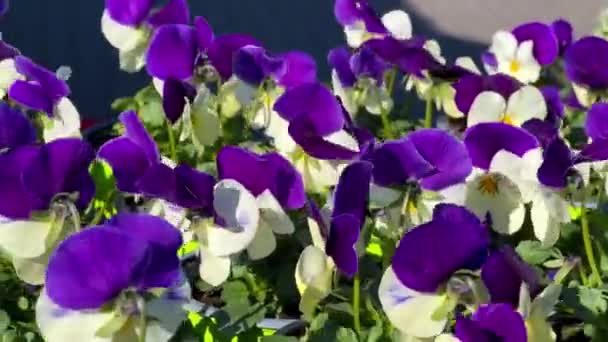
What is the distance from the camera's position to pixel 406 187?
40.0 inches

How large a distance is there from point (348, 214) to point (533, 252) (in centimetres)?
39

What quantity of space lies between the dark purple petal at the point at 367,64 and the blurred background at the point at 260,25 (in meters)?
1.63

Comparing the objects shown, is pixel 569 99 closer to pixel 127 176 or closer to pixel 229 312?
pixel 229 312

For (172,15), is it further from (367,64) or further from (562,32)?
(562,32)

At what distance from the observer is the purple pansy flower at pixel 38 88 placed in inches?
52.6

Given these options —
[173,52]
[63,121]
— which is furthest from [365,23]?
[63,121]

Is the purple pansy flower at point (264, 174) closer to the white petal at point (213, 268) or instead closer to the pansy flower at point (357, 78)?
the white petal at point (213, 268)

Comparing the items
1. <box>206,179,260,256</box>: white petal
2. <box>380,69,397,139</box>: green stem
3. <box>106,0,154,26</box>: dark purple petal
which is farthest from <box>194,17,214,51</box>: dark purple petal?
<box>206,179,260,256</box>: white petal

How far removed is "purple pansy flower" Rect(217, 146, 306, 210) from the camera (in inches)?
40.8

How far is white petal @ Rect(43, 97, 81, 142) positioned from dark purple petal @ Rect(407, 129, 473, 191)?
0.49 m

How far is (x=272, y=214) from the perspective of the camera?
1047 millimetres

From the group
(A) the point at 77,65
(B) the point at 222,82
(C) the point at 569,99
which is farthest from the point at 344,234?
(A) the point at 77,65

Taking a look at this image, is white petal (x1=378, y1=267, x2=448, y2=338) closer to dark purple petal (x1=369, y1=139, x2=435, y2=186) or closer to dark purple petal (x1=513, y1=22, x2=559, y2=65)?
dark purple petal (x1=369, y1=139, x2=435, y2=186)

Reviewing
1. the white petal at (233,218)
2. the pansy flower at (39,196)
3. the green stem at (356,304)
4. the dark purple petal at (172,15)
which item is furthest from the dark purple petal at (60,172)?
the dark purple petal at (172,15)
